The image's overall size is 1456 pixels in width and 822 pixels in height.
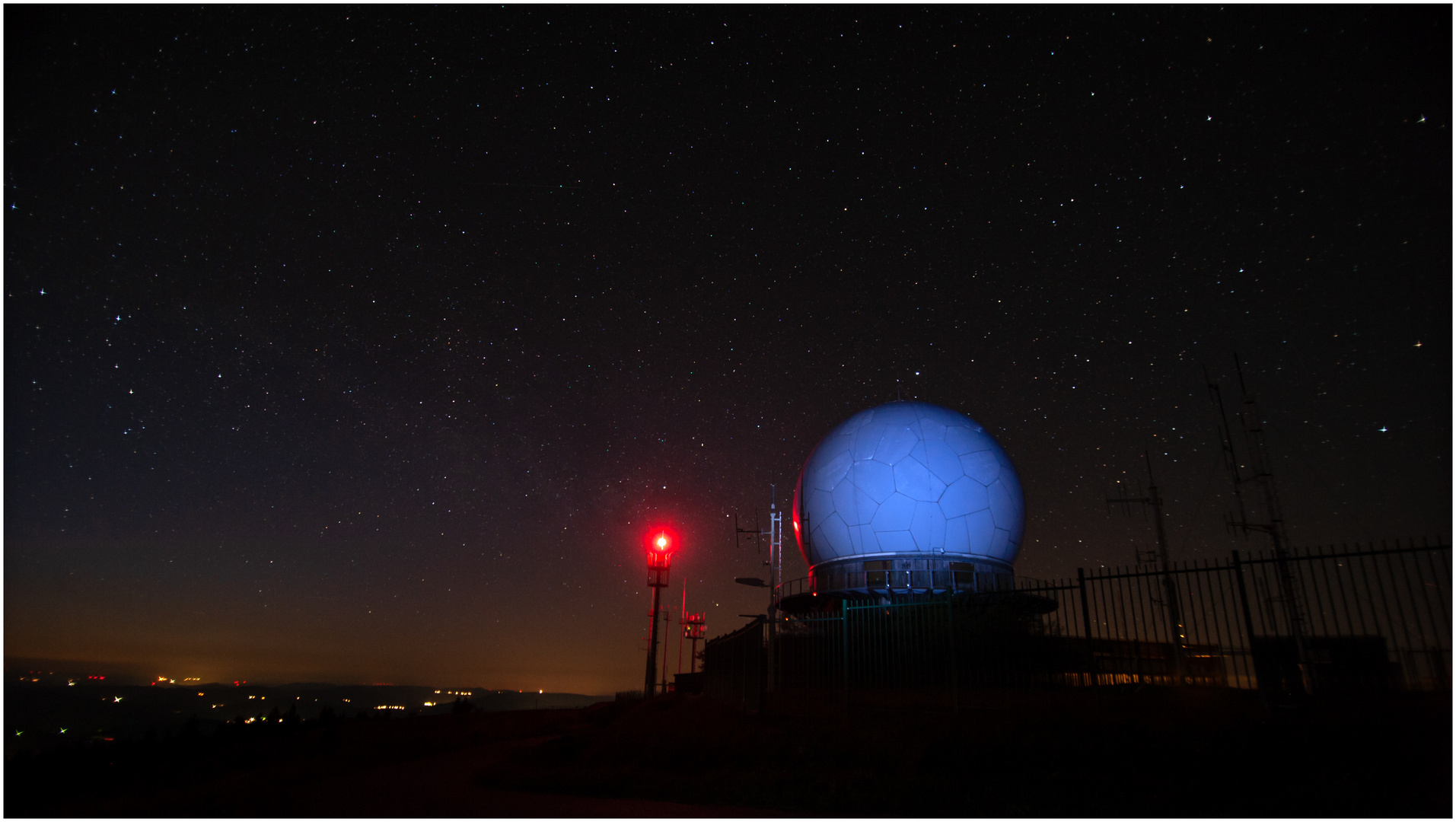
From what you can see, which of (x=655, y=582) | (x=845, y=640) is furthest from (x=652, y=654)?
(x=845, y=640)

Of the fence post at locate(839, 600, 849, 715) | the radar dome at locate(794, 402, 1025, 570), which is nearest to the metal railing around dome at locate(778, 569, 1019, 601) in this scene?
the radar dome at locate(794, 402, 1025, 570)

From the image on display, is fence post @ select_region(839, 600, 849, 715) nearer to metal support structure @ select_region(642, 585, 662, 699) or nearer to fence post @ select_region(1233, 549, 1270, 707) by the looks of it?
fence post @ select_region(1233, 549, 1270, 707)

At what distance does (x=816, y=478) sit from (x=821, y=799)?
16.0 meters

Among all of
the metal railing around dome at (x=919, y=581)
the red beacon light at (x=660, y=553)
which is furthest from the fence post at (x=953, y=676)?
the red beacon light at (x=660, y=553)

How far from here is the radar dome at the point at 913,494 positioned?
19.6 m

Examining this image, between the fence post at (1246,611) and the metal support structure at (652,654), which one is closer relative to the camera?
the fence post at (1246,611)

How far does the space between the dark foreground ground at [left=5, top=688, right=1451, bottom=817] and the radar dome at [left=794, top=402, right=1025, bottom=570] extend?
9.10 m

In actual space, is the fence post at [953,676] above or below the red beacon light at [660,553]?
below

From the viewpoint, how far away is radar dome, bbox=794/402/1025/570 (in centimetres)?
1958

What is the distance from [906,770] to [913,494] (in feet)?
43.4

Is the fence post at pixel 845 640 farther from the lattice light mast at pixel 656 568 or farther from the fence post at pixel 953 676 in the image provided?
the lattice light mast at pixel 656 568

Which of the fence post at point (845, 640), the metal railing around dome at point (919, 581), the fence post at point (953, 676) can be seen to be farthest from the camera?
the metal railing around dome at point (919, 581)

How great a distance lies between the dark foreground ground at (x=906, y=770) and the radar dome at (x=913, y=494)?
910cm

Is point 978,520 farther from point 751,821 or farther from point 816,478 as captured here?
point 751,821
